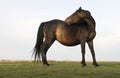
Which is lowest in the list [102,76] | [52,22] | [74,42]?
[102,76]

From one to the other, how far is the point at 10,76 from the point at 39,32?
5380mm

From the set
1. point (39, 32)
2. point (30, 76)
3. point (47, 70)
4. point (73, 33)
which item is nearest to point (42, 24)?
point (39, 32)

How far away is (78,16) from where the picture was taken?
791 inches

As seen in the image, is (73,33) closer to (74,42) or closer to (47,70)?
(74,42)

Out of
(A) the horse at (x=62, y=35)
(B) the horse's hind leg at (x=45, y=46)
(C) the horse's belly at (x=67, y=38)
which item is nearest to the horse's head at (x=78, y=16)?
(A) the horse at (x=62, y=35)

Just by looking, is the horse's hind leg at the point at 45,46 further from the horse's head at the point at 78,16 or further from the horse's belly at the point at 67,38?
the horse's head at the point at 78,16

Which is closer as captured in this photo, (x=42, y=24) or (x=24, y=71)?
(x=24, y=71)

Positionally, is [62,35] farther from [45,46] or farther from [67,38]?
[45,46]

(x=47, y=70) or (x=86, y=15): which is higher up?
(x=86, y=15)

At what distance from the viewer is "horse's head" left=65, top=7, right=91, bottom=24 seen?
65.1ft

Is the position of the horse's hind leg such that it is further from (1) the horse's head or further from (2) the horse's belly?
(1) the horse's head

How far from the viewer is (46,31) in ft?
67.6

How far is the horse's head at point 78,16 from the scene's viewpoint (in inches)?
781

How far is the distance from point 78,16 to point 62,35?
144 cm
